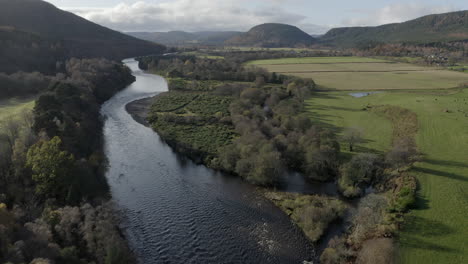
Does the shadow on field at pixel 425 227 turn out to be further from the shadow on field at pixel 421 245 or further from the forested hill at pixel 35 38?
the forested hill at pixel 35 38

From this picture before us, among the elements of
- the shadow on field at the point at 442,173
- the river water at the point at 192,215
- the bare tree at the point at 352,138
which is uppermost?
the bare tree at the point at 352,138

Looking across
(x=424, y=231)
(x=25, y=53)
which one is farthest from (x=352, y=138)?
(x=25, y=53)

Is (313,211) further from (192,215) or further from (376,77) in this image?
(376,77)

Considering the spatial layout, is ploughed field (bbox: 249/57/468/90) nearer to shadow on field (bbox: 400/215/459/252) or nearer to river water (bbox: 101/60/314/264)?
river water (bbox: 101/60/314/264)

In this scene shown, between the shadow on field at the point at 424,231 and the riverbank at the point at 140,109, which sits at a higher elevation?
the riverbank at the point at 140,109

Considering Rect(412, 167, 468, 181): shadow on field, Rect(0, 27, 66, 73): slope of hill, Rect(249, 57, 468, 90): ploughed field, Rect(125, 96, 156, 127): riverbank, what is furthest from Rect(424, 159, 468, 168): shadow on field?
Rect(0, 27, 66, 73): slope of hill

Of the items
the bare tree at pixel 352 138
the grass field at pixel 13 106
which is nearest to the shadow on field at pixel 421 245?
the bare tree at pixel 352 138

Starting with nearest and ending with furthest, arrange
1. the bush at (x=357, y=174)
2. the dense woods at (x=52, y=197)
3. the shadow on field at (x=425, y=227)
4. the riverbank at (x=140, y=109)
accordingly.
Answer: the dense woods at (x=52, y=197), the shadow on field at (x=425, y=227), the bush at (x=357, y=174), the riverbank at (x=140, y=109)
